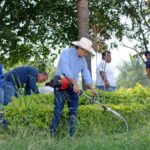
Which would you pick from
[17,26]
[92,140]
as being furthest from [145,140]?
[17,26]

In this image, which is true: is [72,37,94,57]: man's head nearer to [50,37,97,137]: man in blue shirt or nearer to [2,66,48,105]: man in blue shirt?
[50,37,97,137]: man in blue shirt

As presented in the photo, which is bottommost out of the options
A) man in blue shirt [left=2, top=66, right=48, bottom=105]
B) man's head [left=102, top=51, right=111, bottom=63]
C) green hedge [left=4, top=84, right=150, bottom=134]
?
green hedge [left=4, top=84, right=150, bottom=134]

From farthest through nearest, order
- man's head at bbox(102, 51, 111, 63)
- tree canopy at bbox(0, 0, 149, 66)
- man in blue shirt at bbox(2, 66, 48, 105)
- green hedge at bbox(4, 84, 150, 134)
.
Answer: tree canopy at bbox(0, 0, 149, 66), man's head at bbox(102, 51, 111, 63), man in blue shirt at bbox(2, 66, 48, 105), green hedge at bbox(4, 84, 150, 134)

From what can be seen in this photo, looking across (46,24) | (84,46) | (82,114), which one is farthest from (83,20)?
(84,46)

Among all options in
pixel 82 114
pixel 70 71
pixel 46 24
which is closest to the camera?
pixel 70 71

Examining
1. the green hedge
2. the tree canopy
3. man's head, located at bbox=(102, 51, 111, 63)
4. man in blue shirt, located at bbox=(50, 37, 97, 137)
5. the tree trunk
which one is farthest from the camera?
the tree canopy

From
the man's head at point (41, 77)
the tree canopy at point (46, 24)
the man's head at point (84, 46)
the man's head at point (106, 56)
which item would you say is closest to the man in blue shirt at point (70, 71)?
the man's head at point (84, 46)

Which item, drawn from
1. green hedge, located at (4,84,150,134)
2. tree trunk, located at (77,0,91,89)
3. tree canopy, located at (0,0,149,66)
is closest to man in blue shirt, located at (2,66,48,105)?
green hedge, located at (4,84,150,134)

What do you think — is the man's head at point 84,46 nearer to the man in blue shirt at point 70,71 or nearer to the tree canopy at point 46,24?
the man in blue shirt at point 70,71

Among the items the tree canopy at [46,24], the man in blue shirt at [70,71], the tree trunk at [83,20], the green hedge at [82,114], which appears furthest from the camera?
the tree canopy at [46,24]

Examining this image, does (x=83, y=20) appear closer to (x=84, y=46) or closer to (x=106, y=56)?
(x=106, y=56)

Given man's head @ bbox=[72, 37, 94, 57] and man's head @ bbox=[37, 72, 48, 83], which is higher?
man's head @ bbox=[72, 37, 94, 57]

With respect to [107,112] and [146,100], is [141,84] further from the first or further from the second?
Answer: [107,112]

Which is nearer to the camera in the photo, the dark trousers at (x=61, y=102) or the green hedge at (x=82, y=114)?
the green hedge at (x=82, y=114)
